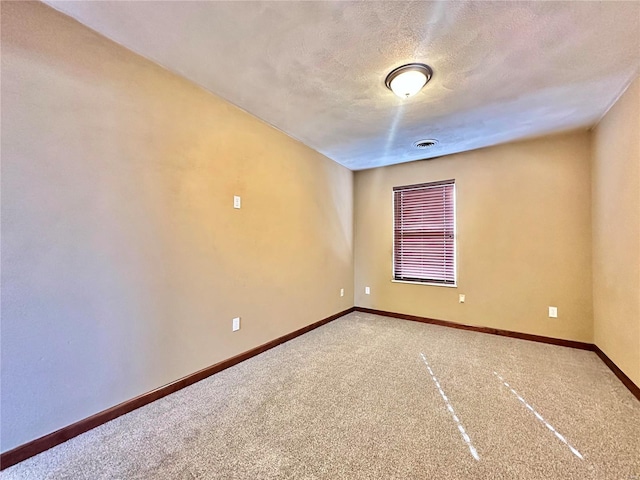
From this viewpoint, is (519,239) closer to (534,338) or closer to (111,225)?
(534,338)

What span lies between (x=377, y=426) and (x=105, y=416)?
167 centimetres

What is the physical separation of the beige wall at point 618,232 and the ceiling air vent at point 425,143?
4.86 feet

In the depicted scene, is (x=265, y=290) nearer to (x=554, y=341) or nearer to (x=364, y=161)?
(x=364, y=161)

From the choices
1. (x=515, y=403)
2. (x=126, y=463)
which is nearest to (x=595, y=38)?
(x=515, y=403)

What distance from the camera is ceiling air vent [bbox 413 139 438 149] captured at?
3.28 metres

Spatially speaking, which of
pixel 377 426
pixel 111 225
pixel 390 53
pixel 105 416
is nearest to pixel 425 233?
pixel 390 53

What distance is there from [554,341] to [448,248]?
1498mm

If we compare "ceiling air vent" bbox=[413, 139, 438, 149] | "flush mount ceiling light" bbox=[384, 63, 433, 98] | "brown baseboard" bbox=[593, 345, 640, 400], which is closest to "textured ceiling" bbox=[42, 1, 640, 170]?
"flush mount ceiling light" bbox=[384, 63, 433, 98]

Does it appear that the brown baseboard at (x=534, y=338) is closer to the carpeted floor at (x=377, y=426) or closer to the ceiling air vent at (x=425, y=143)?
the carpeted floor at (x=377, y=426)

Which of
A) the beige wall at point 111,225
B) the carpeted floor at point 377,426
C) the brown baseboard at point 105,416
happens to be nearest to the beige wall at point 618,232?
the carpeted floor at point 377,426

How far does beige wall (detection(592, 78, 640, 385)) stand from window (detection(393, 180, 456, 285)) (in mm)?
1392

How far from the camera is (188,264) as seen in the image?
86.7 inches

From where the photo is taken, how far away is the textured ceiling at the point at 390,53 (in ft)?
4.91

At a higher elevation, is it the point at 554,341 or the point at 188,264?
the point at 188,264
